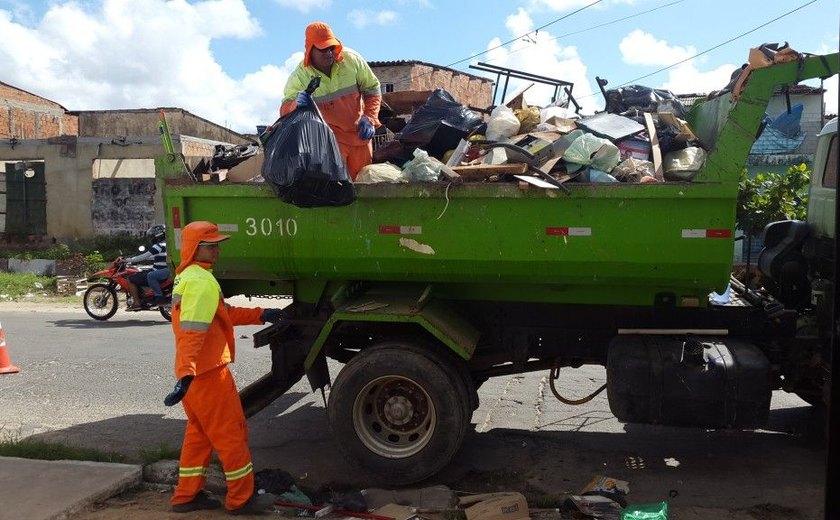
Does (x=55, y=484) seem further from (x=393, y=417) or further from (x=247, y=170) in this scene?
(x=247, y=170)

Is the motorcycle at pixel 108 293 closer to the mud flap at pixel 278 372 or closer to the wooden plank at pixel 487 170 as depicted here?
the mud flap at pixel 278 372

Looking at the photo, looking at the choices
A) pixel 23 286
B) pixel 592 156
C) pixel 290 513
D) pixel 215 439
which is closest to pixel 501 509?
Answer: pixel 290 513

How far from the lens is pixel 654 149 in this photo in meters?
4.41

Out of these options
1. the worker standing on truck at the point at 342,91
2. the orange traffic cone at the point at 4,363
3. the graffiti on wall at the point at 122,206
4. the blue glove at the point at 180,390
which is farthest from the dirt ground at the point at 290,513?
the graffiti on wall at the point at 122,206

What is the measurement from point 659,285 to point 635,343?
1.25 feet

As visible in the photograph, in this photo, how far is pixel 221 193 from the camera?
14.4 feet

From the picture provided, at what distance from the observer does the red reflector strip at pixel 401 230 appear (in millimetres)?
4137

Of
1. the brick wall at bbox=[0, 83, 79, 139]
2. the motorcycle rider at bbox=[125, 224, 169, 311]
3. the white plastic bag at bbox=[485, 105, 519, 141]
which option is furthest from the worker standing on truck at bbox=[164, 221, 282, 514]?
the brick wall at bbox=[0, 83, 79, 139]

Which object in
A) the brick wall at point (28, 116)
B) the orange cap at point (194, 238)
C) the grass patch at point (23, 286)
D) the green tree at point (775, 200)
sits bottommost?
the grass patch at point (23, 286)

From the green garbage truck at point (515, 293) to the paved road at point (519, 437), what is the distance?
0.45m

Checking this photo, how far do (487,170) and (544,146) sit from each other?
1.87 ft

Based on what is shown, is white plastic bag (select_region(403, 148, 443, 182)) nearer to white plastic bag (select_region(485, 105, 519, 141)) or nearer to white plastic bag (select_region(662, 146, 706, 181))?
white plastic bag (select_region(485, 105, 519, 141))

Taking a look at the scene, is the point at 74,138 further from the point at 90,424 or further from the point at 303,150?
the point at 303,150

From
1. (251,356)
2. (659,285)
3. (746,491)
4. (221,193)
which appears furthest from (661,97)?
(251,356)
